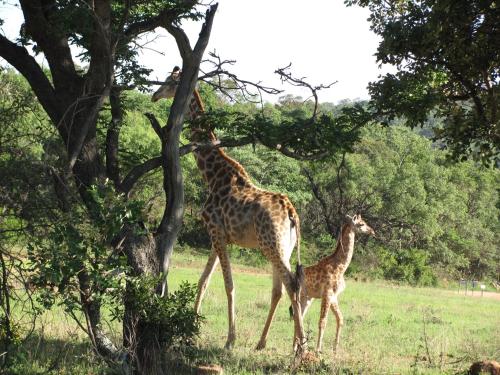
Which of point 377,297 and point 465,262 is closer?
point 377,297

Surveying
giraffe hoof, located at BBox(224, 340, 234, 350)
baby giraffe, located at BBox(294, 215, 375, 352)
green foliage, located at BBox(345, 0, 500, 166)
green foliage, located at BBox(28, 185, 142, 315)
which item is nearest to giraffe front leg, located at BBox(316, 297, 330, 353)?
baby giraffe, located at BBox(294, 215, 375, 352)

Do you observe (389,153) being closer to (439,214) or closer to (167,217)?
(439,214)

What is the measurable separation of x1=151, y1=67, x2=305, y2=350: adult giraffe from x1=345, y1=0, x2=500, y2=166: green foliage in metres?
2.11

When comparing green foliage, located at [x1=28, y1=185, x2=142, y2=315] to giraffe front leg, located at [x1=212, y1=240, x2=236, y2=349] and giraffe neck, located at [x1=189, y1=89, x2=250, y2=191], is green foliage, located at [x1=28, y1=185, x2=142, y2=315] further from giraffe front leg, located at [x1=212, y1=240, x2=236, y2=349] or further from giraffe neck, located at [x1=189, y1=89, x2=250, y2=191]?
giraffe neck, located at [x1=189, y1=89, x2=250, y2=191]

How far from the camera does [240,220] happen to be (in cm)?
1068

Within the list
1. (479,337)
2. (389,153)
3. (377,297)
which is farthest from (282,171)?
(479,337)

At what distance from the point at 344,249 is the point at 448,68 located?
383 centimetres

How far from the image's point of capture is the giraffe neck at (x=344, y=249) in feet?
37.5

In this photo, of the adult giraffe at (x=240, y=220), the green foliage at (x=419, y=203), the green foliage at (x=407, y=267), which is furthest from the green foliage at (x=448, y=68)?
the green foliage at (x=407, y=267)

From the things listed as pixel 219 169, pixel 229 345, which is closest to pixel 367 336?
pixel 229 345

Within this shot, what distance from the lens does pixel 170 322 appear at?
331 inches

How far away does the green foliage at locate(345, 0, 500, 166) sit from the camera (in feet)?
25.8

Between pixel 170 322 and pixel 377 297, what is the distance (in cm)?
1450

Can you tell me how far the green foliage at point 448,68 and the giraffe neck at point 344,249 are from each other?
2845mm
